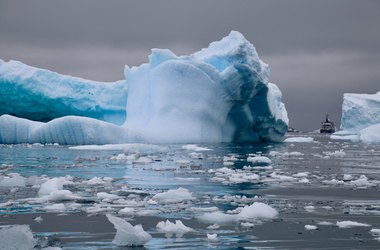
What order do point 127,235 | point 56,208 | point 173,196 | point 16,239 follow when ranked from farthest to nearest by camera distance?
point 173,196 < point 56,208 < point 127,235 < point 16,239

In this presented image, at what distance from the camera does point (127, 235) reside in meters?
2.15

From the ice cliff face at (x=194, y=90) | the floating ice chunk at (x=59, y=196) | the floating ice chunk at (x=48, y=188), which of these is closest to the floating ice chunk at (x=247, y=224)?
the floating ice chunk at (x=59, y=196)

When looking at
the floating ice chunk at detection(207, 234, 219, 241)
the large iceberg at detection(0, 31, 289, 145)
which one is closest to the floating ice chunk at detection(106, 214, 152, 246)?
the floating ice chunk at detection(207, 234, 219, 241)

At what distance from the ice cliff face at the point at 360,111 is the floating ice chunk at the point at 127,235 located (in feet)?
121

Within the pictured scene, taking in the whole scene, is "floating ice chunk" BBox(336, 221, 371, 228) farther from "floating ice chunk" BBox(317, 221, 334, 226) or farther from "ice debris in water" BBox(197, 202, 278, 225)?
"ice debris in water" BBox(197, 202, 278, 225)

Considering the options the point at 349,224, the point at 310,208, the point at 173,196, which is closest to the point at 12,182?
the point at 173,196

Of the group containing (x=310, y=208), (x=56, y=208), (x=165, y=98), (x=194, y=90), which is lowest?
(x=56, y=208)

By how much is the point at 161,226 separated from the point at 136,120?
15.5 m

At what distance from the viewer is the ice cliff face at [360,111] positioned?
1367 inches

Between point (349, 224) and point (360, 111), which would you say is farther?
point (360, 111)

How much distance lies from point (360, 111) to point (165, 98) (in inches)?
985

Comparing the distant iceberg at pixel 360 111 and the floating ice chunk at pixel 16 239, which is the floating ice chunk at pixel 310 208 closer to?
the floating ice chunk at pixel 16 239

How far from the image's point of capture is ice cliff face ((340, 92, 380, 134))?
34.7m

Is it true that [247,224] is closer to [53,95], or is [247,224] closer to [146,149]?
[146,149]
